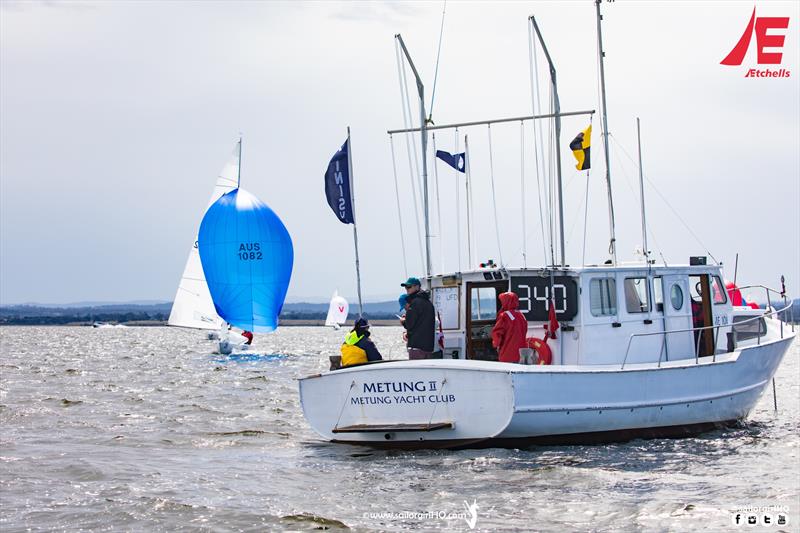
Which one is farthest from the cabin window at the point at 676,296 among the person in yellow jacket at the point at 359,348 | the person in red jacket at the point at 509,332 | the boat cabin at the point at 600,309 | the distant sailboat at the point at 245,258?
the distant sailboat at the point at 245,258

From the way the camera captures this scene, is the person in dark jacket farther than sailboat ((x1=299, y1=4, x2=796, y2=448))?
Yes

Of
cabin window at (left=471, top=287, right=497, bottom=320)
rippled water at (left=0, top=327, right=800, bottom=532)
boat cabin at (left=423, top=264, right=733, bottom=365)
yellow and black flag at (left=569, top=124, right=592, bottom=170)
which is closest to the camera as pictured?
rippled water at (left=0, top=327, right=800, bottom=532)

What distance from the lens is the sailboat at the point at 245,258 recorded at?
141 feet

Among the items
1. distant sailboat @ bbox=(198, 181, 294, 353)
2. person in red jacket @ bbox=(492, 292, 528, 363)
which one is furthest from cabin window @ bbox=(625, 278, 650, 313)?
distant sailboat @ bbox=(198, 181, 294, 353)

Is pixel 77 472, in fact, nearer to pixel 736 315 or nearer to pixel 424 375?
A: pixel 424 375

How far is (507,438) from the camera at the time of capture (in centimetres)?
1323

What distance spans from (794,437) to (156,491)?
1013cm

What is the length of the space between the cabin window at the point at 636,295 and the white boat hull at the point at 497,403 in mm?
1111

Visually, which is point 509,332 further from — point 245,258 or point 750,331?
point 245,258

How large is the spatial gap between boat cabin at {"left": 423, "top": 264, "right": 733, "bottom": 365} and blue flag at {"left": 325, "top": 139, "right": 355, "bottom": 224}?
1837 millimetres

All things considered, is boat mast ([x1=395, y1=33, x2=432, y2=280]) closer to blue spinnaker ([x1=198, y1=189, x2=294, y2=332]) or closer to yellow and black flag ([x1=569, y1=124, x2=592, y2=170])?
yellow and black flag ([x1=569, y1=124, x2=592, y2=170])

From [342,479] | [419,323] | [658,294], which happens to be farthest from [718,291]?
[342,479]

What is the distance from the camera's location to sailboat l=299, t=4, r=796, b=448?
42.8 ft

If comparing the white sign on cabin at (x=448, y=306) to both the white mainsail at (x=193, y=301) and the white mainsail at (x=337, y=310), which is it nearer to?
the white mainsail at (x=193, y=301)
